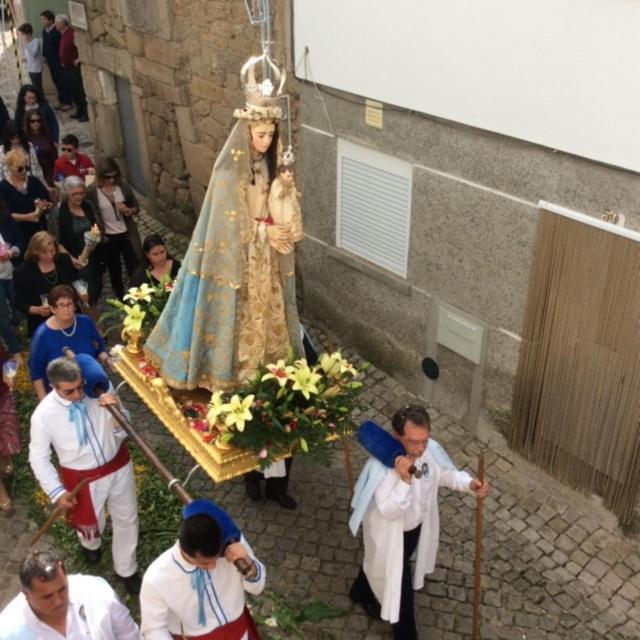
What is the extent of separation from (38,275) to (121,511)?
274 cm

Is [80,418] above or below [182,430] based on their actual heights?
above

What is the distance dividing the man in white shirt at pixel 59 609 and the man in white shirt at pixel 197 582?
0.16 m

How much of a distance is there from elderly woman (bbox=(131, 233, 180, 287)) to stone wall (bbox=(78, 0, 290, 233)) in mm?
2434

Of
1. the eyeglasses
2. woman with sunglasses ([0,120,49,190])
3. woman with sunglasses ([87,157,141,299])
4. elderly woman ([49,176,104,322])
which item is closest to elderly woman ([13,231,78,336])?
elderly woman ([49,176,104,322])

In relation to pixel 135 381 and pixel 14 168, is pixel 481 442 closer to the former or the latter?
pixel 135 381

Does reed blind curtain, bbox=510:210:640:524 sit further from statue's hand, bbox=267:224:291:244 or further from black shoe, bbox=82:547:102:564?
black shoe, bbox=82:547:102:564

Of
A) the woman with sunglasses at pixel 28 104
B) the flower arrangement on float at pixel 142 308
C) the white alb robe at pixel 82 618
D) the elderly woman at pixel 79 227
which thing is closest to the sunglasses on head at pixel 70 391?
the flower arrangement on float at pixel 142 308

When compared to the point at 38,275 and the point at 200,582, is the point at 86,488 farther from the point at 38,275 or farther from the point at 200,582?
the point at 38,275

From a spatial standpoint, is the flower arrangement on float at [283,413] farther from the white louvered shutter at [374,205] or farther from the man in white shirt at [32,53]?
the man in white shirt at [32,53]

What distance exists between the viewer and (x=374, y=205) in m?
7.27

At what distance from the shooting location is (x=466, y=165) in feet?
20.2

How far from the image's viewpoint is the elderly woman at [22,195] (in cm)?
860

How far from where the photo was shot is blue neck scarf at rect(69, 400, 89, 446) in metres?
5.00

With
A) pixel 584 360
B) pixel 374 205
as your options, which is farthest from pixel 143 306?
pixel 584 360
